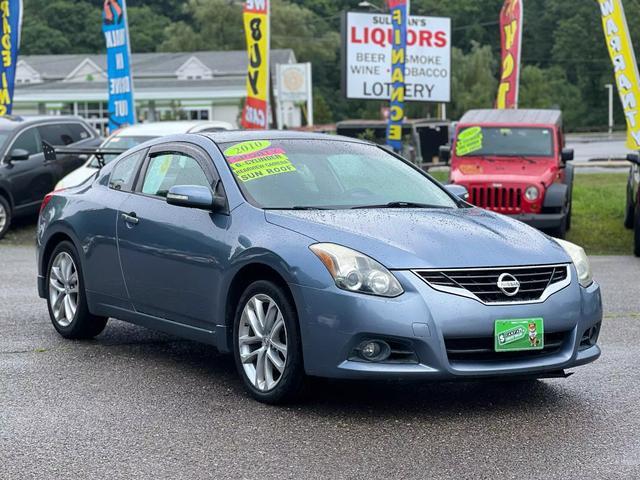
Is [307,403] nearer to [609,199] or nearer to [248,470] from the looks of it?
[248,470]

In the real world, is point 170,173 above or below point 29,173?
above

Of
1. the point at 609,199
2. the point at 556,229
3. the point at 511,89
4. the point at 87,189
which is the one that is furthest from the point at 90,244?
the point at 511,89

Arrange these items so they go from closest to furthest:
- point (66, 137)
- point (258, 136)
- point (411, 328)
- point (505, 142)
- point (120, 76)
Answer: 1. point (411, 328)
2. point (258, 136)
3. point (505, 142)
4. point (66, 137)
5. point (120, 76)

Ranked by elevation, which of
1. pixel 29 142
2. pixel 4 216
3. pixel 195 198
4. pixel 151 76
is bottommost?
pixel 151 76

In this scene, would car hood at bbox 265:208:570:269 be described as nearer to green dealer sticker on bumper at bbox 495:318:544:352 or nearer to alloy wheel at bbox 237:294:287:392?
green dealer sticker on bumper at bbox 495:318:544:352

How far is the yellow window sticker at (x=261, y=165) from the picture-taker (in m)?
7.41

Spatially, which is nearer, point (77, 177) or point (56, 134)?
→ point (77, 177)

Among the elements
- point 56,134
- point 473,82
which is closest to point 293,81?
point 473,82

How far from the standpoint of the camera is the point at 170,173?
8.01 metres

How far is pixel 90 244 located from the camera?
8.47 m

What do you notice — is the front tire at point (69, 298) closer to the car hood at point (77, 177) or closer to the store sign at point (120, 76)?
the car hood at point (77, 177)

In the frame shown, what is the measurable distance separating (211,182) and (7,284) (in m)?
5.93

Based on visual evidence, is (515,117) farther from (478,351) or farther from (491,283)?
(478,351)

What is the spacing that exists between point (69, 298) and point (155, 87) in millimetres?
76211
